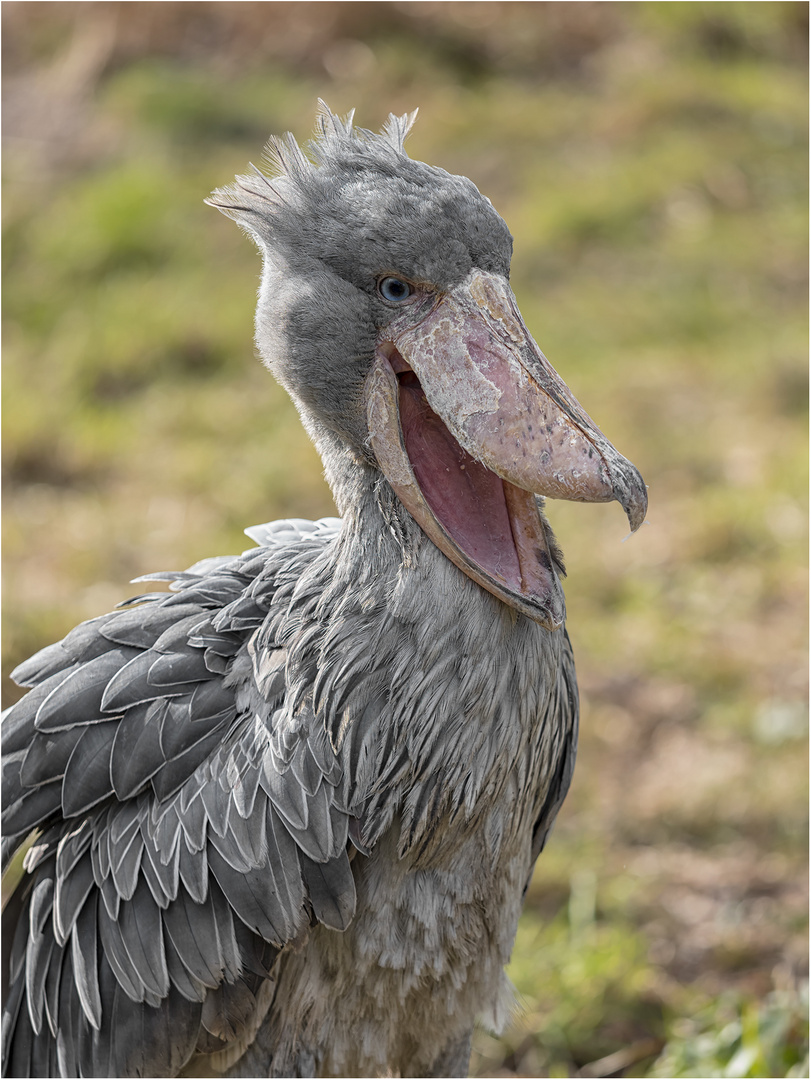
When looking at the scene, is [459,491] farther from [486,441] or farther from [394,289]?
[394,289]

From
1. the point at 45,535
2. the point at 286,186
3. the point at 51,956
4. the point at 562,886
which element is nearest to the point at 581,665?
the point at 562,886

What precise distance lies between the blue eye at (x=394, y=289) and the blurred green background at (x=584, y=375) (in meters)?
1.39

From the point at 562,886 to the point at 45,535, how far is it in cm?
220

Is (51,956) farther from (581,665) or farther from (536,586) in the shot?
(581,665)

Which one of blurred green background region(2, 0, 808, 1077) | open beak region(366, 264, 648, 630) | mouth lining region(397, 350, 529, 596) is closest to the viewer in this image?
open beak region(366, 264, 648, 630)

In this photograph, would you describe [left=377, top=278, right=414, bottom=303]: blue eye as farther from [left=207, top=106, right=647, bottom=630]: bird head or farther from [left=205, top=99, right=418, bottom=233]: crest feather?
[left=205, top=99, right=418, bottom=233]: crest feather

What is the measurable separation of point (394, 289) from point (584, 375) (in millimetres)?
3816

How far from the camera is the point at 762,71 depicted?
757 cm

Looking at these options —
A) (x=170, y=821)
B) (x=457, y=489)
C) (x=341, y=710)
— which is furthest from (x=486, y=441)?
(x=170, y=821)

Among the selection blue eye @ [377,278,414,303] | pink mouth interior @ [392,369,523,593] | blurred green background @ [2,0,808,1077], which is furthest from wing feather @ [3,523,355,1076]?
blurred green background @ [2,0,808,1077]

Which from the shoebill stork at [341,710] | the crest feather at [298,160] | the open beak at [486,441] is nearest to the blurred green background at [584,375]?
the shoebill stork at [341,710]

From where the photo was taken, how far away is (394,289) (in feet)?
5.41

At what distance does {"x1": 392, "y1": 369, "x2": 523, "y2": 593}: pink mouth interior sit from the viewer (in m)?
1.69

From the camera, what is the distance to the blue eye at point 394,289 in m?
1.65
